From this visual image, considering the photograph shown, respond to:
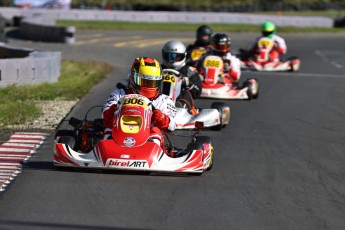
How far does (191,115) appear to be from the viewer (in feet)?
40.8

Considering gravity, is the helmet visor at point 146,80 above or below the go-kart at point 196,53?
above

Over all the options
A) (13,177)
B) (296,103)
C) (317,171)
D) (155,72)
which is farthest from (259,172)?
(296,103)

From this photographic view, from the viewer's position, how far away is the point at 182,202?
7.89 metres

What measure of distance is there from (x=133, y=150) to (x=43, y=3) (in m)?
37.4

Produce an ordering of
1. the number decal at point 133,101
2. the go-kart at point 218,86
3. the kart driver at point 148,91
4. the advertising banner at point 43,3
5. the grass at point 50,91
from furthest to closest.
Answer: the advertising banner at point 43,3 → the go-kart at point 218,86 → the grass at point 50,91 → the kart driver at point 148,91 → the number decal at point 133,101

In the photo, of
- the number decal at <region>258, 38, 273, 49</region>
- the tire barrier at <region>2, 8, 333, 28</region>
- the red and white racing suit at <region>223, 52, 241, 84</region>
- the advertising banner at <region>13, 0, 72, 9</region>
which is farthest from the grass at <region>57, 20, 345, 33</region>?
the red and white racing suit at <region>223, 52, 241, 84</region>

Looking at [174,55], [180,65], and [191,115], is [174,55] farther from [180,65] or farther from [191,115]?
[191,115]

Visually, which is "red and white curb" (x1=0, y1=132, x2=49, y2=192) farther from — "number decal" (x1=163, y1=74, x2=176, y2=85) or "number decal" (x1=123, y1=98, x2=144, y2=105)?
"number decal" (x1=163, y1=74, x2=176, y2=85)

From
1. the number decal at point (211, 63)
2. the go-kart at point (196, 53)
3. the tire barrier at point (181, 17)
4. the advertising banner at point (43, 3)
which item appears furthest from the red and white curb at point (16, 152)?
the advertising banner at point (43, 3)

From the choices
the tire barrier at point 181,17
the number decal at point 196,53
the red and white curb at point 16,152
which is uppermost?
the red and white curb at point 16,152

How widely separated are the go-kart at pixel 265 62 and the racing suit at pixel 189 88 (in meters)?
7.88

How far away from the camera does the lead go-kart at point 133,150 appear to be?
878cm

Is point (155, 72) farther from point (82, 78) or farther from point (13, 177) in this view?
point (82, 78)

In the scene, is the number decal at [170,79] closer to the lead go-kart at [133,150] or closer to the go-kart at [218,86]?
the go-kart at [218,86]
